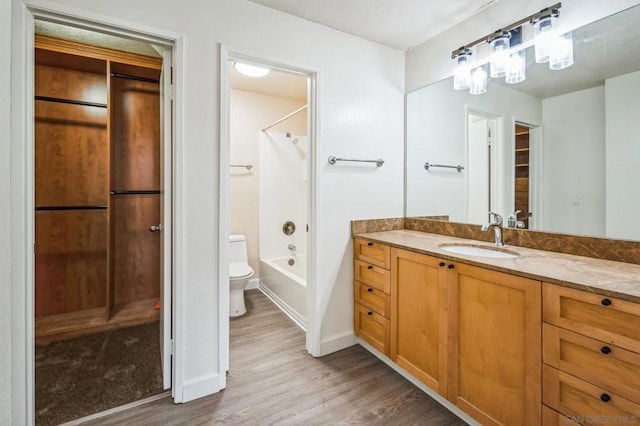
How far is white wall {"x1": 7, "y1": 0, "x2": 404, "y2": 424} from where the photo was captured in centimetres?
166

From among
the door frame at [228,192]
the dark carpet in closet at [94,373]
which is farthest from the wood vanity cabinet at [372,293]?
the dark carpet in closet at [94,373]

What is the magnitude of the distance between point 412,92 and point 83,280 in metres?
3.34

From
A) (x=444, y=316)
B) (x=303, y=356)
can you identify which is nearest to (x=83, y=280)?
(x=303, y=356)

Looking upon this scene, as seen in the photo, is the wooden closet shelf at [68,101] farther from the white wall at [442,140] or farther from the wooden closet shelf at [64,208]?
the white wall at [442,140]

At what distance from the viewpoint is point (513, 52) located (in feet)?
6.11

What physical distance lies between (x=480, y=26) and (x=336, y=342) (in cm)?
244

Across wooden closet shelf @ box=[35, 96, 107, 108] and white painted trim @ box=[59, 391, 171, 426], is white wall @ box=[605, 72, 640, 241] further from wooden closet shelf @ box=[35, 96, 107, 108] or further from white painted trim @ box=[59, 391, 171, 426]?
wooden closet shelf @ box=[35, 96, 107, 108]

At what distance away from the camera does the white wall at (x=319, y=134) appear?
1663 millimetres

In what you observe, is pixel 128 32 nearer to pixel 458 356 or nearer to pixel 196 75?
pixel 196 75

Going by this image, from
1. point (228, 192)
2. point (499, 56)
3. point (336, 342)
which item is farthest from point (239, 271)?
point (499, 56)

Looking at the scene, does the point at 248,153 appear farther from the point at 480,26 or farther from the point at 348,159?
the point at 480,26

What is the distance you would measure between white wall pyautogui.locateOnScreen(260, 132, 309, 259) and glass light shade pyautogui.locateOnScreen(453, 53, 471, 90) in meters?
2.04
